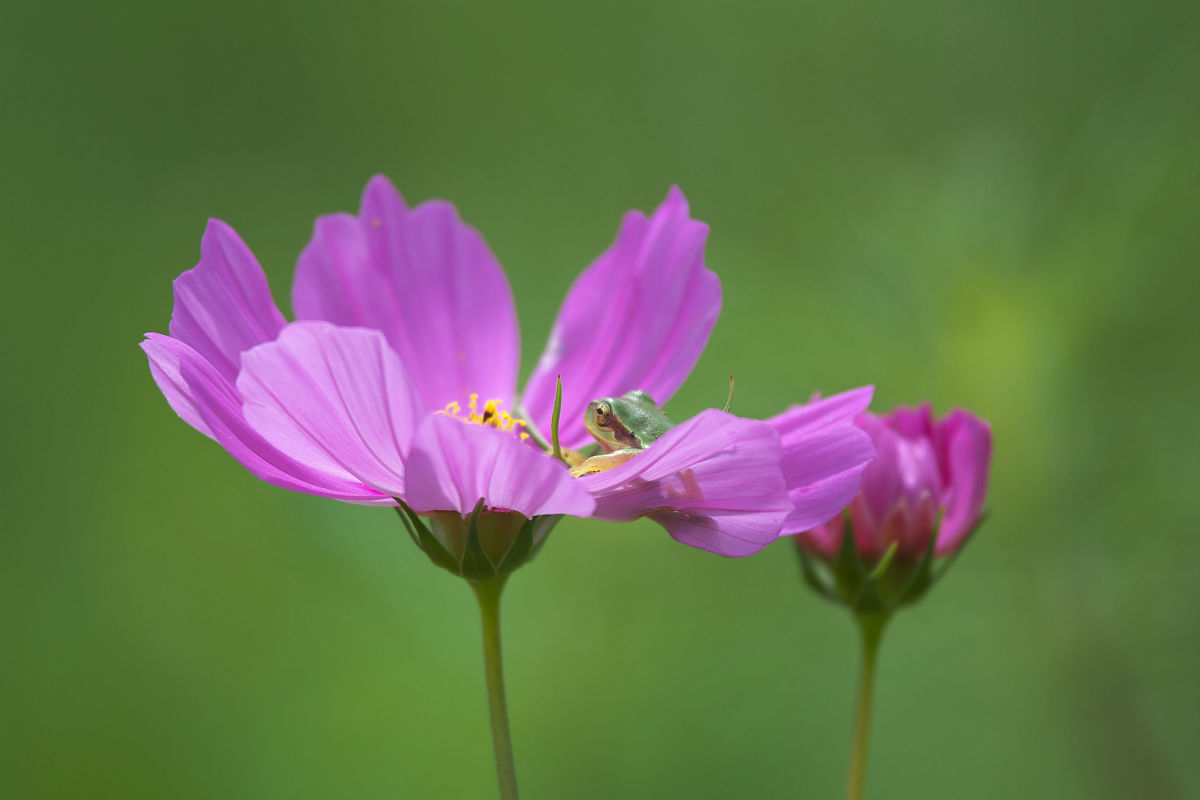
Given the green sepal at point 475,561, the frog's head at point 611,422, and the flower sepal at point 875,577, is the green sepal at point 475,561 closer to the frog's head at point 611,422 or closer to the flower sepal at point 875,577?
the frog's head at point 611,422

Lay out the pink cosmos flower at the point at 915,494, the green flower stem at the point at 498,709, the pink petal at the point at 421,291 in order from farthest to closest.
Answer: the pink petal at the point at 421,291 < the pink cosmos flower at the point at 915,494 < the green flower stem at the point at 498,709

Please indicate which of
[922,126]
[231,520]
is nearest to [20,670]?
[231,520]

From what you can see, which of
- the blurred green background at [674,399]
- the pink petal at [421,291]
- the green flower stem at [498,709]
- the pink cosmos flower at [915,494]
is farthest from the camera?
the blurred green background at [674,399]

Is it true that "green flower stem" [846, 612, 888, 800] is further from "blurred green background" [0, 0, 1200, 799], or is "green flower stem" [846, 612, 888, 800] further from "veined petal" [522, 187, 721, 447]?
"blurred green background" [0, 0, 1200, 799]

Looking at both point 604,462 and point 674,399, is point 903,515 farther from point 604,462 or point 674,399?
point 674,399

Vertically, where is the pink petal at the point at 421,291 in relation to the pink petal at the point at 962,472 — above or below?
above

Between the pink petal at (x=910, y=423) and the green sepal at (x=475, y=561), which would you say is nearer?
the green sepal at (x=475, y=561)

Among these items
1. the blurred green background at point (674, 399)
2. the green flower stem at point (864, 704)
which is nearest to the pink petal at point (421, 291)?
the green flower stem at point (864, 704)
